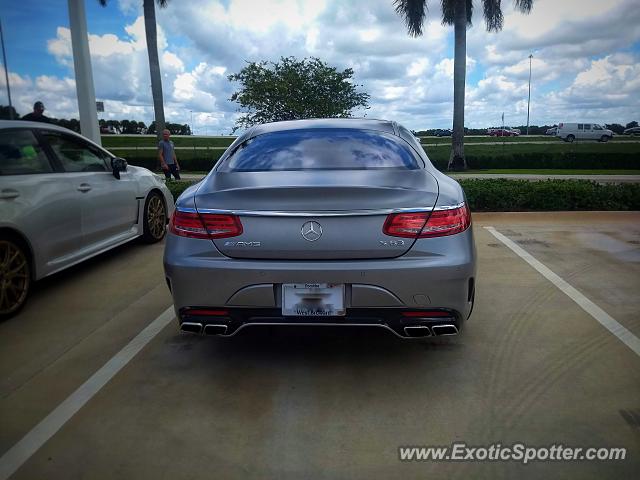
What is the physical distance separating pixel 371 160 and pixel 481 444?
1.86 metres

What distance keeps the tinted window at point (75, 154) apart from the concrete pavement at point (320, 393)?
140cm

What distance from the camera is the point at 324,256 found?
2828 millimetres

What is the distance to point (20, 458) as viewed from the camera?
241 centimetres

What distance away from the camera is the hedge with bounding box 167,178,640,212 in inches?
345

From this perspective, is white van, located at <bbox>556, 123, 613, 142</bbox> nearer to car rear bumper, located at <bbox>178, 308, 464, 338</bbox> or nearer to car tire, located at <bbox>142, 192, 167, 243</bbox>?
car tire, located at <bbox>142, 192, 167, 243</bbox>

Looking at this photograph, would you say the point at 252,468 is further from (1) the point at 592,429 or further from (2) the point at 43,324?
(2) the point at 43,324

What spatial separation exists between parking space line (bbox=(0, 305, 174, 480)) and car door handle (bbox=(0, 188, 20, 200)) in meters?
1.55

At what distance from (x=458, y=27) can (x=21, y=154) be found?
1783cm

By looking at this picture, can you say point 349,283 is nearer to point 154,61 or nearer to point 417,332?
point 417,332

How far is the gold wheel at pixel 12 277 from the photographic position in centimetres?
417

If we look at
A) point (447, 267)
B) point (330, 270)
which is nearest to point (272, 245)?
point (330, 270)

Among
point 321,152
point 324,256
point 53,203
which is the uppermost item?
point 321,152

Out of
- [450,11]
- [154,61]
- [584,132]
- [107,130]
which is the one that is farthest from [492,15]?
[107,130]

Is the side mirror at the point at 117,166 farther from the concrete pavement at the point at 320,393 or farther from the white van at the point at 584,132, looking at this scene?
the white van at the point at 584,132
